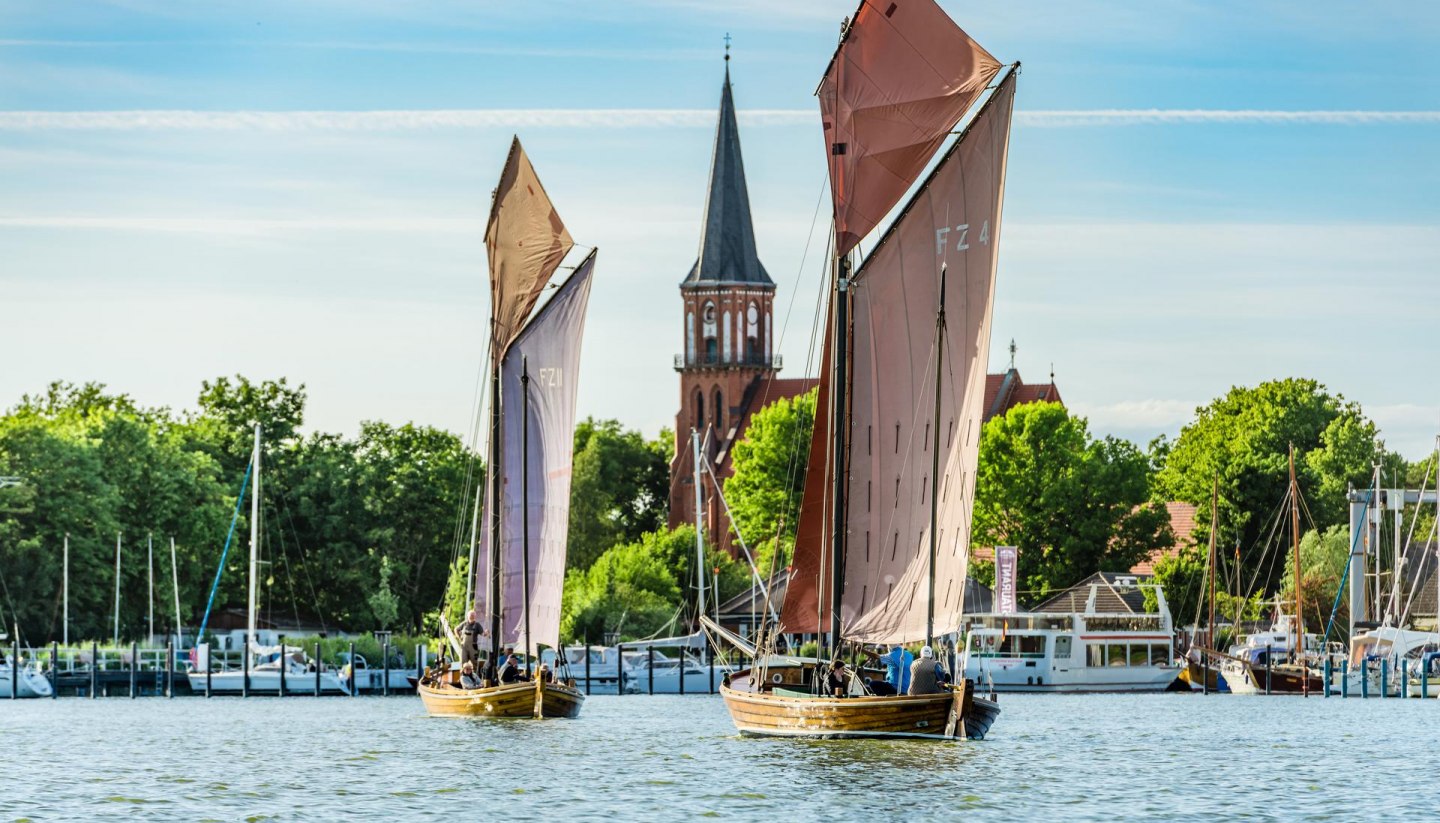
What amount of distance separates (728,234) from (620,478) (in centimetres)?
2266

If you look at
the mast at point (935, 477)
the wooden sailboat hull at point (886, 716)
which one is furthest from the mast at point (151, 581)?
the mast at point (935, 477)

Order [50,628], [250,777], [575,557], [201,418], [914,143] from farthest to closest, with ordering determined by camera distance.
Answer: [575,557]
[201,418]
[50,628]
[914,143]
[250,777]

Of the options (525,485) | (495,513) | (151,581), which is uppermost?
(525,485)

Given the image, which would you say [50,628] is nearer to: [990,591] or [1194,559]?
[990,591]

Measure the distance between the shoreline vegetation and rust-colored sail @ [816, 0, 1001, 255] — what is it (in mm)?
57183

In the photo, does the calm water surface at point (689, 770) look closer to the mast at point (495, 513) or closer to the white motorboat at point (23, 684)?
the mast at point (495, 513)

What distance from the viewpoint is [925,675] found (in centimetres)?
4844

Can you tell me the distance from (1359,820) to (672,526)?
375ft

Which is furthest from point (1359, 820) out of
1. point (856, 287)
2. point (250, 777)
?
point (250, 777)

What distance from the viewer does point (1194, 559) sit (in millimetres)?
122500

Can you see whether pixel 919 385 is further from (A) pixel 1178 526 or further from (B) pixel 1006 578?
(A) pixel 1178 526

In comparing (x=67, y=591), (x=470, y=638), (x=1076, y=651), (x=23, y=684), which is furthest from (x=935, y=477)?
(x=67, y=591)

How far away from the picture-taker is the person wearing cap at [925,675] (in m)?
48.2

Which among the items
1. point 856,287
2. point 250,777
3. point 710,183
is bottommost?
point 250,777
